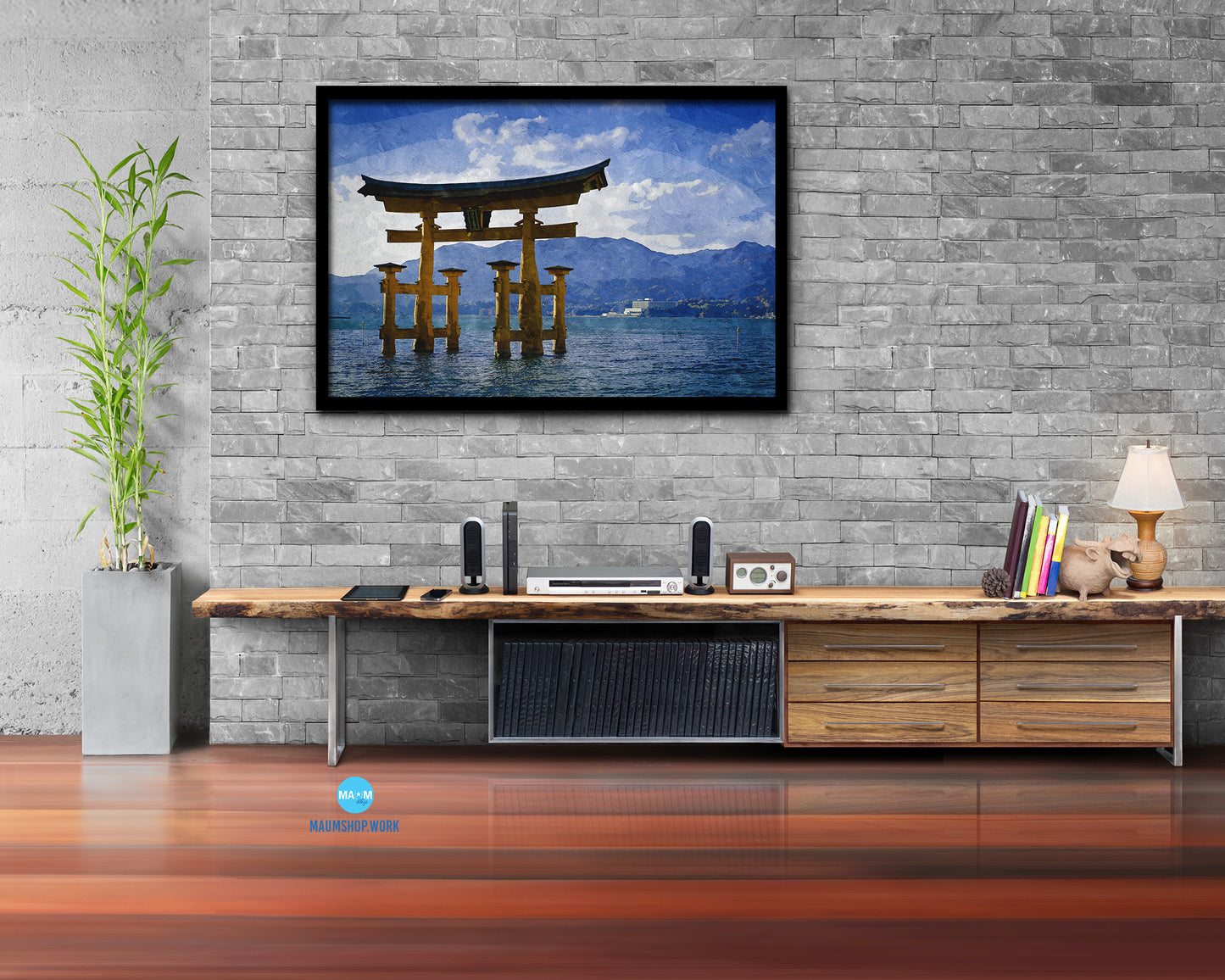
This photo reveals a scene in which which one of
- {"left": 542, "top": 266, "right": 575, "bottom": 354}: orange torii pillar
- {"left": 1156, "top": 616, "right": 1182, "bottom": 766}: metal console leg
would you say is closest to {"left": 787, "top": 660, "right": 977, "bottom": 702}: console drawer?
{"left": 1156, "top": 616, "right": 1182, "bottom": 766}: metal console leg

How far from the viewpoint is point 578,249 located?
3.29 metres

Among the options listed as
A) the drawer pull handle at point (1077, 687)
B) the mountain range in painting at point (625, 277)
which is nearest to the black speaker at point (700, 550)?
the mountain range in painting at point (625, 277)

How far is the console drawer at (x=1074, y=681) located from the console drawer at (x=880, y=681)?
75mm

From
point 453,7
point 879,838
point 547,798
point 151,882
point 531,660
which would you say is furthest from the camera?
point 453,7

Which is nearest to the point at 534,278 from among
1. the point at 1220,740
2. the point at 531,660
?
the point at 531,660

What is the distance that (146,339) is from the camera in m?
3.32

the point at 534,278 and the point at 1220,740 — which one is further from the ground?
the point at 534,278

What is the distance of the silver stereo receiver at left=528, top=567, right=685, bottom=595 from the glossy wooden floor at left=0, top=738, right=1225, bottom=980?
56cm

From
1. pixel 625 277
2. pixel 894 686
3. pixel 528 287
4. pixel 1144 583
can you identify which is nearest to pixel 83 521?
pixel 528 287

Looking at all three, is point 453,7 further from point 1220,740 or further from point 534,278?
point 1220,740

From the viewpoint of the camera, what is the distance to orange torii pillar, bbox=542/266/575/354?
10.8 ft

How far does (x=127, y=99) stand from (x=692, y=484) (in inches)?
95.2

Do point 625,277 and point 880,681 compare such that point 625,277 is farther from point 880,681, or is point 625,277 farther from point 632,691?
point 880,681

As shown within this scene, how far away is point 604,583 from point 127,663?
1.59 metres
